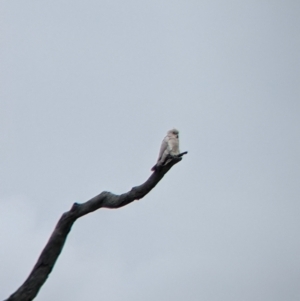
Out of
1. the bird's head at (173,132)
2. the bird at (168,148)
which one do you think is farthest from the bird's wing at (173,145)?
the bird's head at (173,132)

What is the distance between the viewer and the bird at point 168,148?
9.73 metres

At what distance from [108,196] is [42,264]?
4.17ft

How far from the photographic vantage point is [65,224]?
9555 millimetres

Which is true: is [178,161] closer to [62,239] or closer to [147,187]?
[147,187]

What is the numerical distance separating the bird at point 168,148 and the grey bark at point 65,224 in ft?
0.26

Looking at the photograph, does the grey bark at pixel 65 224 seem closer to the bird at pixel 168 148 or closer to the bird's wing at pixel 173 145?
the bird at pixel 168 148

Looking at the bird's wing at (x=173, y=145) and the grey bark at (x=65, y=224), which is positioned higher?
the bird's wing at (x=173, y=145)

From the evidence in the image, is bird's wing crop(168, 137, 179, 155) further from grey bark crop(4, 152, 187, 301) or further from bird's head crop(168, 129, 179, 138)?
grey bark crop(4, 152, 187, 301)

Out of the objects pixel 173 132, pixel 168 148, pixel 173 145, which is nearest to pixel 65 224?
pixel 168 148

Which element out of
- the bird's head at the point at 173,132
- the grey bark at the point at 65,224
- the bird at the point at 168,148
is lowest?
the grey bark at the point at 65,224

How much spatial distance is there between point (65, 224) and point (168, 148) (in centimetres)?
189

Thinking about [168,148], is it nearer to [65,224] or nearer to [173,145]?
[173,145]

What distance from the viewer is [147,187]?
9633 mm

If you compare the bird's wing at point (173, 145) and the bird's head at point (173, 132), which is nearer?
the bird's wing at point (173, 145)
